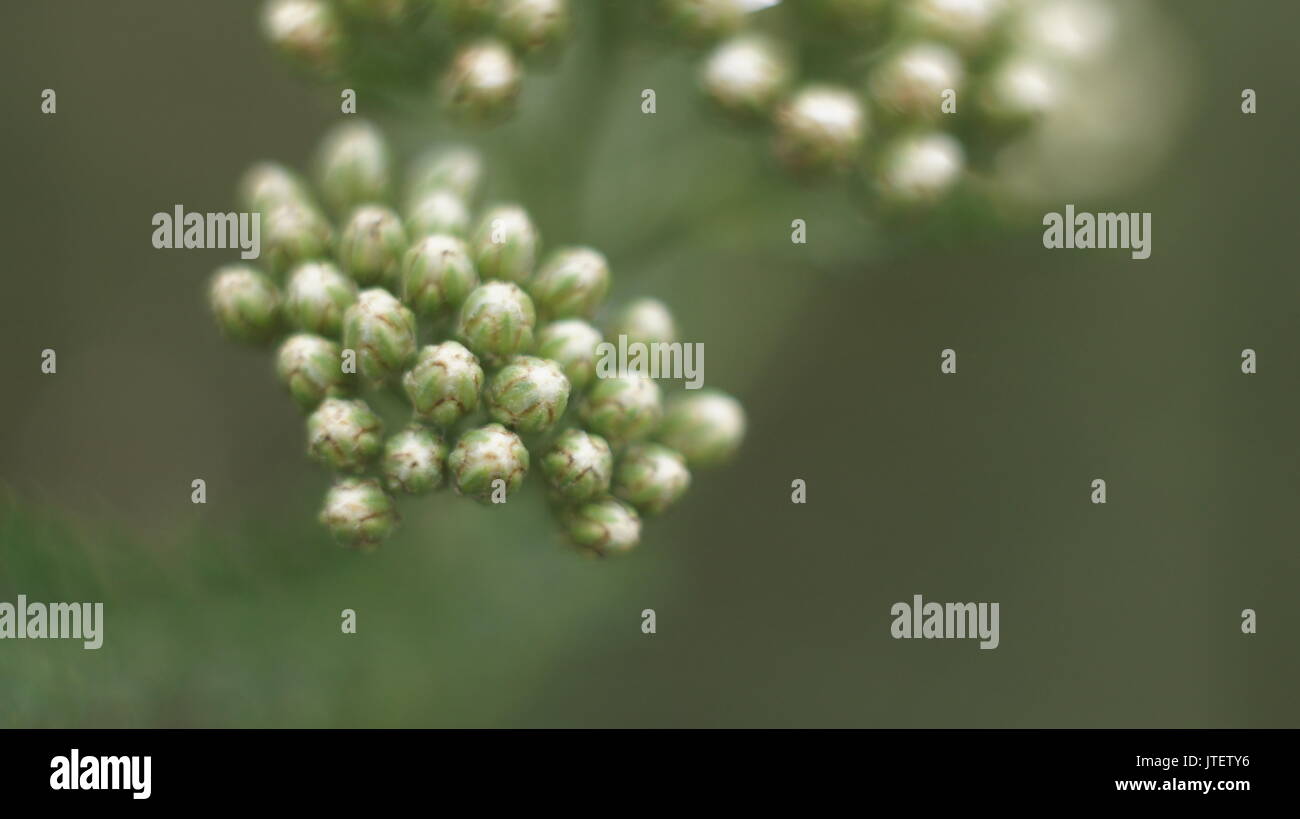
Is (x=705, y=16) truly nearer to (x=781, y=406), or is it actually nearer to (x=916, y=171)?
(x=916, y=171)

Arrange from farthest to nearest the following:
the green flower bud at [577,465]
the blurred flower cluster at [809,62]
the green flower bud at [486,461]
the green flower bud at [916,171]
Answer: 1. the green flower bud at [916,171]
2. the blurred flower cluster at [809,62]
3. the green flower bud at [577,465]
4. the green flower bud at [486,461]

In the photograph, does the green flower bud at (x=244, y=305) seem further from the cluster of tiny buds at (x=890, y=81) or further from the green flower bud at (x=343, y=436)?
the cluster of tiny buds at (x=890, y=81)

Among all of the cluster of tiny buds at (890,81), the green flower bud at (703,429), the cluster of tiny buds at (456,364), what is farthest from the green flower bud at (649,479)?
the cluster of tiny buds at (890,81)

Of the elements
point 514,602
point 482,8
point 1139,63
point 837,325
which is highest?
point 1139,63

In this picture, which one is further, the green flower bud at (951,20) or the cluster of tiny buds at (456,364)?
the green flower bud at (951,20)

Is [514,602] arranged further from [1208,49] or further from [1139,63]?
[1208,49]
